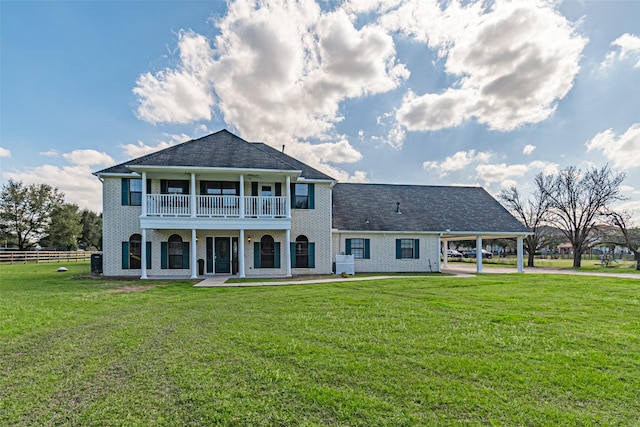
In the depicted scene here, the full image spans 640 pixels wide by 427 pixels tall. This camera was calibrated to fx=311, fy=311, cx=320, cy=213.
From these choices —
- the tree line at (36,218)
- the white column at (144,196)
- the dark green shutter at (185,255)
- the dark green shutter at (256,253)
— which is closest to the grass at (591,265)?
the dark green shutter at (256,253)

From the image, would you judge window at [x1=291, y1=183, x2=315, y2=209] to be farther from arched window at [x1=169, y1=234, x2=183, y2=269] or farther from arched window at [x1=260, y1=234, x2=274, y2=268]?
arched window at [x1=169, y1=234, x2=183, y2=269]

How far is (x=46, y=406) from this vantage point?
3236 mm

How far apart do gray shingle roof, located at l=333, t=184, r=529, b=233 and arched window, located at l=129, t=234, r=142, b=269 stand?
33.5 feet

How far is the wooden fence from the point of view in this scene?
27859 millimetres

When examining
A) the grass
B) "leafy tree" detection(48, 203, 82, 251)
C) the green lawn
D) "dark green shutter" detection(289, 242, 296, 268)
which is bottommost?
the grass

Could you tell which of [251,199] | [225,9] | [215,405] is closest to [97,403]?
[215,405]

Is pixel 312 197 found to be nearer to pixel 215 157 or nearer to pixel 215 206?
pixel 215 206

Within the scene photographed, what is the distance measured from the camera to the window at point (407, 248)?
725 inches

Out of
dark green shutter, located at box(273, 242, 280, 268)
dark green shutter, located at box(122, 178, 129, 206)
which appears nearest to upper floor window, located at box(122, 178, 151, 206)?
dark green shutter, located at box(122, 178, 129, 206)

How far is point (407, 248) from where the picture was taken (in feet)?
60.9

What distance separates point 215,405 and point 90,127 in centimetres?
1952

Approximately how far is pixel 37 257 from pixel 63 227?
12.6 metres

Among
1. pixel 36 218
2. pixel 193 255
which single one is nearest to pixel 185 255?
pixel 193 255

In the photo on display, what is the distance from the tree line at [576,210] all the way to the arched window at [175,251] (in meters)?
26.9
